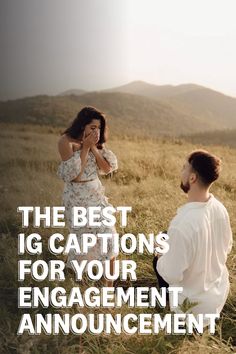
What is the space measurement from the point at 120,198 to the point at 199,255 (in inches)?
106

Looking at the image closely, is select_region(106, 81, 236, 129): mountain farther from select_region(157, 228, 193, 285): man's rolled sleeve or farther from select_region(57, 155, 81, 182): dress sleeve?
select_region(157, 228, 193, 285): man's rolled sleeve

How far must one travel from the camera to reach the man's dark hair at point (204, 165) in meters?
2.57

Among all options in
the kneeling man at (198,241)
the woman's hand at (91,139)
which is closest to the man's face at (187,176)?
the kneeling man at (198,241)

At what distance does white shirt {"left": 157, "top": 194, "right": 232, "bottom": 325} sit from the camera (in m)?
2.59

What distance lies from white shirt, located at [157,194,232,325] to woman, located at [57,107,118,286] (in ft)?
2.84

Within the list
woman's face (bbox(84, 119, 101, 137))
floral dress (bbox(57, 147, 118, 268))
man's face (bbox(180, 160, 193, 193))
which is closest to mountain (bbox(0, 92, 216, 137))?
floral dress (bbox(57, 147, 118, 268))

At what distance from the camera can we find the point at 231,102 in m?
7.95

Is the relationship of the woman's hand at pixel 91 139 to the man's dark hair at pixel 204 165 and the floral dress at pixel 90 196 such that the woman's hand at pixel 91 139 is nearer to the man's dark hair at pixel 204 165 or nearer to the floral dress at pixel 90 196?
the floral dress at pixel 90 196

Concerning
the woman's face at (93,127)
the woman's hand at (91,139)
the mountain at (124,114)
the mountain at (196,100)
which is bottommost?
the mountain at (124,114)

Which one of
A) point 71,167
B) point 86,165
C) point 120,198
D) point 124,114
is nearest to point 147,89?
point 124,114

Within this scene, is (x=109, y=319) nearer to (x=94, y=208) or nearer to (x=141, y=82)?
(x=94, y=208)

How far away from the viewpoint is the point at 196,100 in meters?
9.11

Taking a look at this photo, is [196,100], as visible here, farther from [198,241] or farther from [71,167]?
[198,241]

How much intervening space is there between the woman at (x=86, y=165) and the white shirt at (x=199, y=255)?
2.84ft
